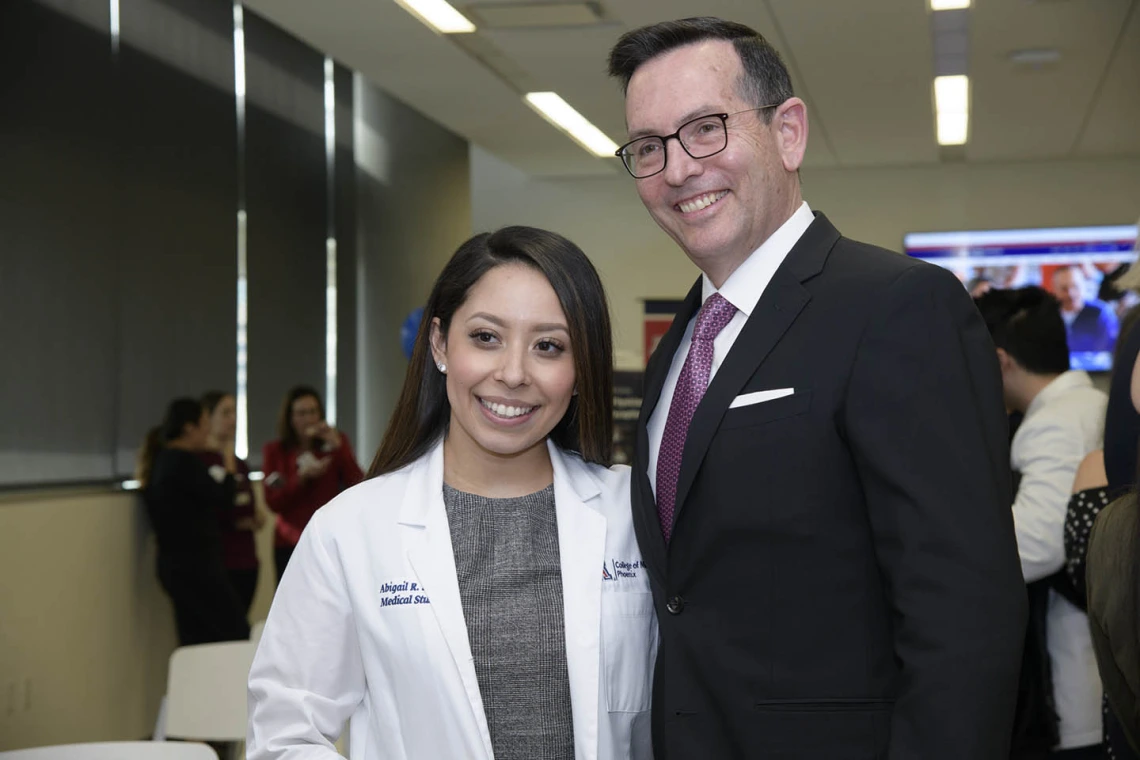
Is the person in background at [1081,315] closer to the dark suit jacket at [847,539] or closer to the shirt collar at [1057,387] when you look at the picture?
the shirt collar at [1057,387]

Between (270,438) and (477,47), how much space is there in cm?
339

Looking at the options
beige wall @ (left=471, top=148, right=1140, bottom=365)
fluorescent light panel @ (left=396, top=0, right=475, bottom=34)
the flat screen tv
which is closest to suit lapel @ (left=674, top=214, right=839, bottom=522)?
fluorescent light panel @ (left=396, top=0, right=475, bottom=34)

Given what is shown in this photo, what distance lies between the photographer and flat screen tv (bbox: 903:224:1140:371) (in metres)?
9.61

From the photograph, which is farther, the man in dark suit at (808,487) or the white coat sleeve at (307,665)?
the white coat sleeve at (307,665)

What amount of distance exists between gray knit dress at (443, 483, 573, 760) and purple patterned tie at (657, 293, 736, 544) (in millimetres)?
236

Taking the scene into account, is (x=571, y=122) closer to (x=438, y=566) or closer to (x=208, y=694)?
(x=208, y=694)

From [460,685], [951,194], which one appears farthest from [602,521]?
[951,194]

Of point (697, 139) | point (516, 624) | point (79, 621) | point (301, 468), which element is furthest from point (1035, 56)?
point (516, 624)

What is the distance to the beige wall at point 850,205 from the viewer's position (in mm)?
9938

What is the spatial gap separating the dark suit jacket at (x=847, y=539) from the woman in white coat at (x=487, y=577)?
0.14 m

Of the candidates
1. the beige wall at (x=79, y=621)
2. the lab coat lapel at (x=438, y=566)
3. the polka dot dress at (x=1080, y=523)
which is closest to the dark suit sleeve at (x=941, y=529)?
the lab coat lapel at (x=438, y=566)

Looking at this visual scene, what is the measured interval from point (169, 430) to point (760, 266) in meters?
5.26

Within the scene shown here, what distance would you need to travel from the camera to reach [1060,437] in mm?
3467

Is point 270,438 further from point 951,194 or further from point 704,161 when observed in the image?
point 704,161
